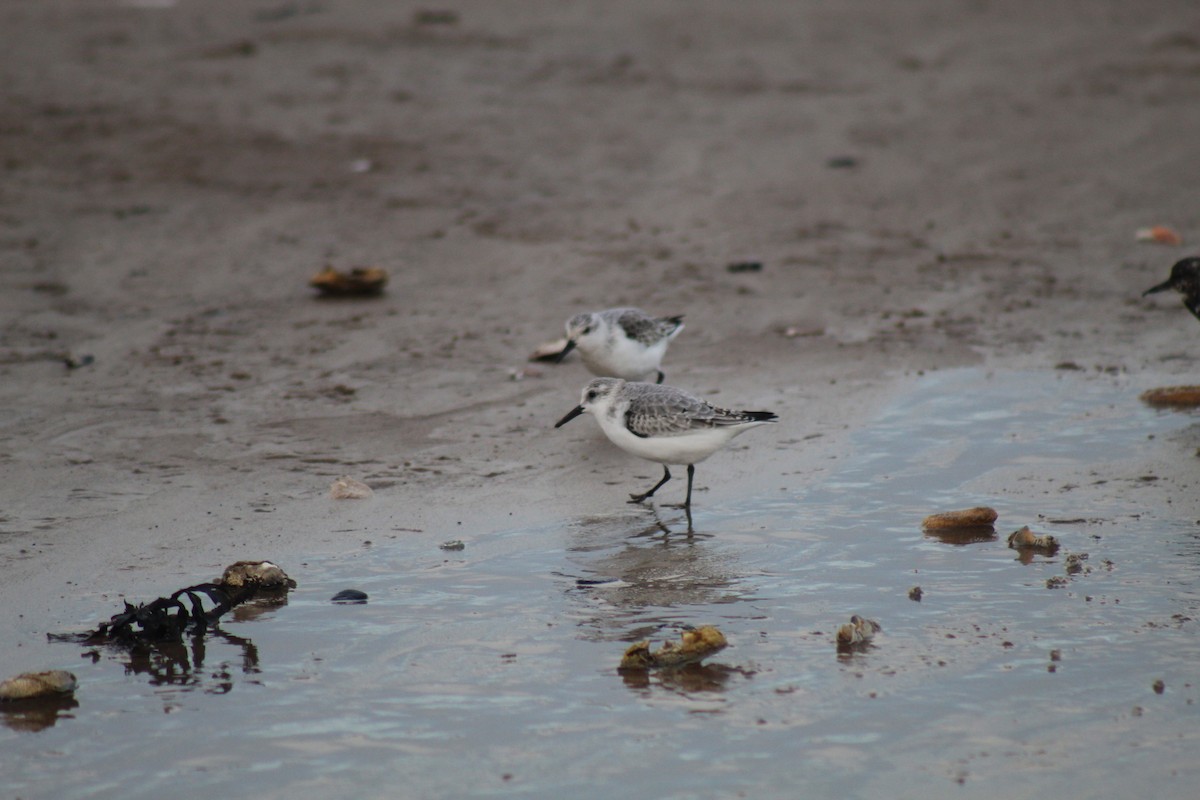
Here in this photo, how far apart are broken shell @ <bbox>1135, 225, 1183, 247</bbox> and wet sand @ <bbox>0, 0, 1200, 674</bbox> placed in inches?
5.0

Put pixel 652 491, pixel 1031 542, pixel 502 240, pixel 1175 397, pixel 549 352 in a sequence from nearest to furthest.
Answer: pixel 1031 542
pixel 652 491
pixel 1175 397
pixel 549 352
pixel 502 240

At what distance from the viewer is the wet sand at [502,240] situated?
7391mm

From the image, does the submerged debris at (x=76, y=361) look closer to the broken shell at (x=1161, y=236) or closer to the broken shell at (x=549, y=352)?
the broken shell at (x=549, y=352)

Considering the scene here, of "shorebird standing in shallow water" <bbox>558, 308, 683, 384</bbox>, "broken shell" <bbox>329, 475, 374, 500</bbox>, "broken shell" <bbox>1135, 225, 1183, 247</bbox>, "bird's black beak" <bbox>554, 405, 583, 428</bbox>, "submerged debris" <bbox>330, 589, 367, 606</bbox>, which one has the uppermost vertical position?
"broken shell" <bbox>1135, 225, 1183, 247</bbox>

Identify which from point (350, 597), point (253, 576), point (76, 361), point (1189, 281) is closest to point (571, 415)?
point (350, 597)

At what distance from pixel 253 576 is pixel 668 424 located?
2.37 meters

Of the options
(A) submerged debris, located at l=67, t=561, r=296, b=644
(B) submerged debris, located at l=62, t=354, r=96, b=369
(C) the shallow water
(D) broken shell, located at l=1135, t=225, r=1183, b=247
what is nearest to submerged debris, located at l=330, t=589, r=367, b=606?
(C) the shallow water

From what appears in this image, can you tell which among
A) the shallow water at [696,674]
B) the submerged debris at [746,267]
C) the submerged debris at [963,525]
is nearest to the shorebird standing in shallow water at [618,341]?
the shallow water at [696,674]

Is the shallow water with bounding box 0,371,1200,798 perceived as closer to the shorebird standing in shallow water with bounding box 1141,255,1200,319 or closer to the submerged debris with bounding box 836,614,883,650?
the submerged debris with bounding box 836,614,883,650

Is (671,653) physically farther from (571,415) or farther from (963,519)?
(571,415)

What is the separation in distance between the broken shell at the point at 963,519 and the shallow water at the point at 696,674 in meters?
0.09

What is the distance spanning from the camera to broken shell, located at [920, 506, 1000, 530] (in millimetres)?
6641

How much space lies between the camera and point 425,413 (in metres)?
8.39

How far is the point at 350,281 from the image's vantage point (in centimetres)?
1020
